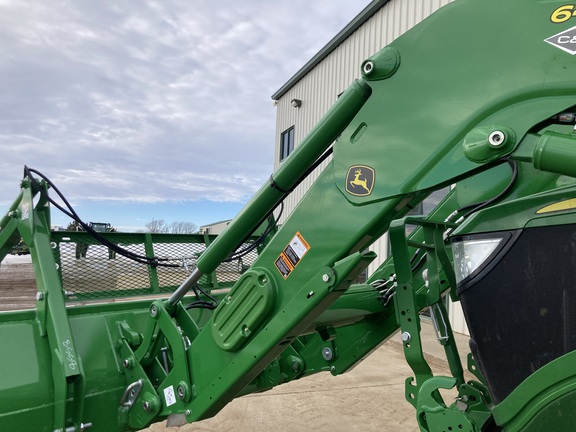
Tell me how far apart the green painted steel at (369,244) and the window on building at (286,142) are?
13.4m

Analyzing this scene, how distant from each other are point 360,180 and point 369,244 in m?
0.27

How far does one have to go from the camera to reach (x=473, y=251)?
4.92ft

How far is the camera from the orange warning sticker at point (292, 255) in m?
1.93

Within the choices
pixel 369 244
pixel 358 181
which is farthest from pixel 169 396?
pixel 358 181

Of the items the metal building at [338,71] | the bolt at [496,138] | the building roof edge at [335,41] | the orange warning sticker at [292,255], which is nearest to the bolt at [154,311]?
the orange warning sticker at [292,255]

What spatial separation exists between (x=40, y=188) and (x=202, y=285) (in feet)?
5.66

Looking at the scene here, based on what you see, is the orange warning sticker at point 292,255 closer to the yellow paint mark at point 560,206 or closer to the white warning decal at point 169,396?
the yellow paint mark at point 560,206

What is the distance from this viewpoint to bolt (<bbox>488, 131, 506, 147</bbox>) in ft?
4.60

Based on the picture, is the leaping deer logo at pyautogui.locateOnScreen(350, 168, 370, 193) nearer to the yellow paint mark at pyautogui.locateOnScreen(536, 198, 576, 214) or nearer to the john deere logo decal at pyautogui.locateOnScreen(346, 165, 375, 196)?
the john deere logo decal at pyautogui.locateOnScreen(346, 165, 375, 196)

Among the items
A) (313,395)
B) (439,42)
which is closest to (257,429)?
(313,395)

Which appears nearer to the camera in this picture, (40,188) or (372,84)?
(372,84)

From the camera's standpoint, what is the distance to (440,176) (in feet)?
5.08

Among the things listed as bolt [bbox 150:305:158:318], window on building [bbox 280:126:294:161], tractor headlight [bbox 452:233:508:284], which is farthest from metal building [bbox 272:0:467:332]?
tractor headlight [bbox 452:233:508:284]

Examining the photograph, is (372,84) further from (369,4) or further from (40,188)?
(369,4)
